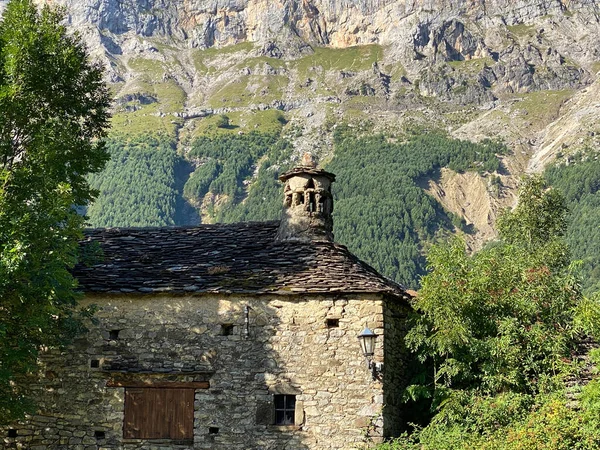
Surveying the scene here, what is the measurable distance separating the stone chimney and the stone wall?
345cm

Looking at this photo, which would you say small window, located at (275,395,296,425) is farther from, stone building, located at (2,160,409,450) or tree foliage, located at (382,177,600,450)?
tree foliage, located at (382,177,600,450)

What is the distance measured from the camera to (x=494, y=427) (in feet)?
54.3

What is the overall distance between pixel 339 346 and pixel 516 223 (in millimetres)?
20527

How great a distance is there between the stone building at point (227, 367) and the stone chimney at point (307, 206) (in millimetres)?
2272

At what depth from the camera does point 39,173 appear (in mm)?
17016

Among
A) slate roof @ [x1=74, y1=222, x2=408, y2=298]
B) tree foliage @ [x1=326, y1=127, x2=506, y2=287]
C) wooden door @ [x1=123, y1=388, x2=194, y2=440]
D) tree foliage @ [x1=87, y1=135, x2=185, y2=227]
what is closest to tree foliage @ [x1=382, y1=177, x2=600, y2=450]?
slate roof @ [x1=74, y1=222, x2=408, y2=298]

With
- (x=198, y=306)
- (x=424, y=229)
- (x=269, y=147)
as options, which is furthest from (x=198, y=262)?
(x=269, y=147)

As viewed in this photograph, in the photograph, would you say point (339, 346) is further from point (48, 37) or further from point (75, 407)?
point (48, 37)

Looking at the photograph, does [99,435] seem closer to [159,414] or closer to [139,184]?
[159,414]

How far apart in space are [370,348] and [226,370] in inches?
134

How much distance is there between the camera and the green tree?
15.4m

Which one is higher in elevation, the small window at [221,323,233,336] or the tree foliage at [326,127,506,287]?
the tree foliage at [326,127,506,287]

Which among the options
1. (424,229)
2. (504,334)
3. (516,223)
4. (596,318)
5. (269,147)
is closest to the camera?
(596,318)

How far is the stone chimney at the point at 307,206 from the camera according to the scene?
2116cm
